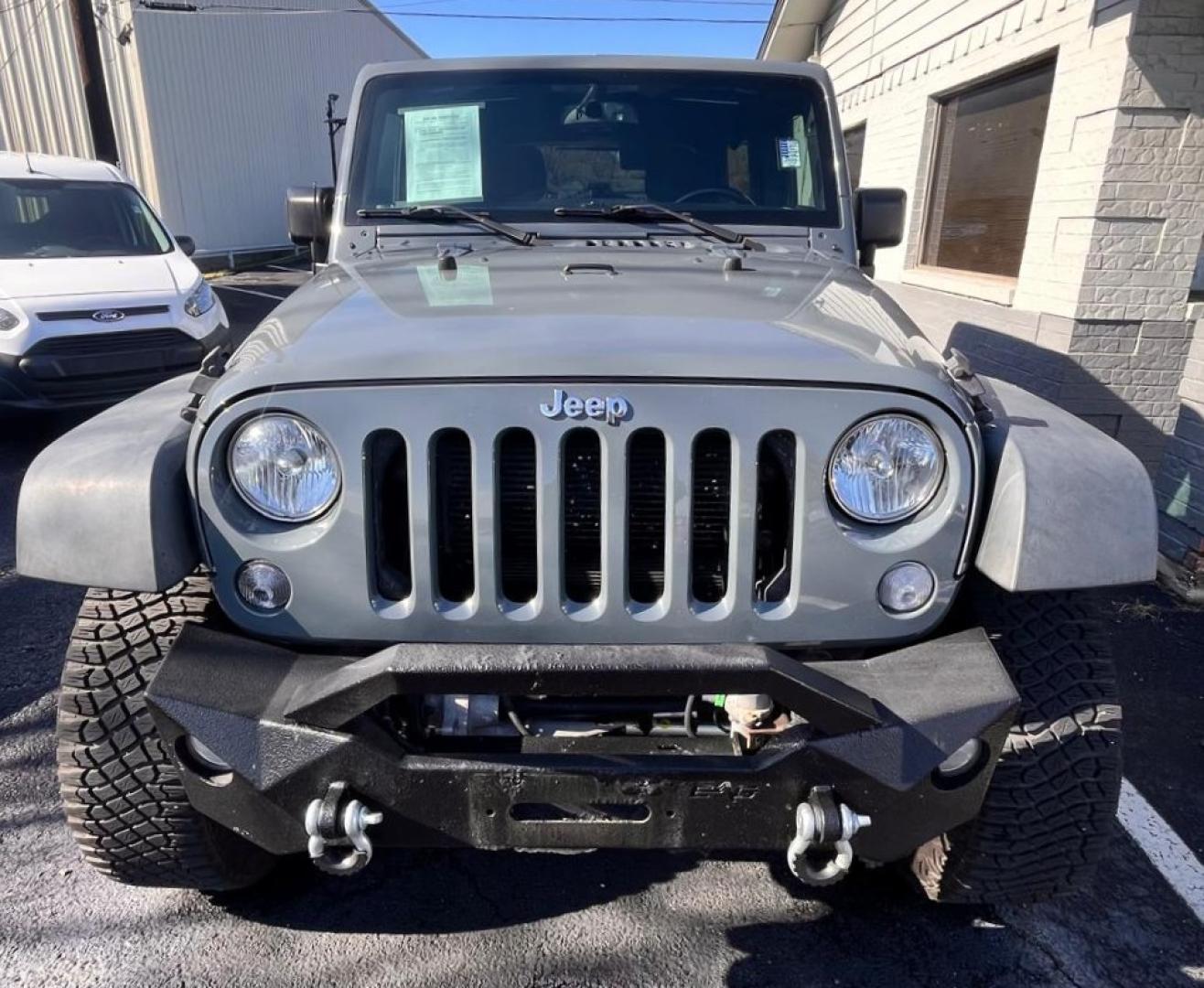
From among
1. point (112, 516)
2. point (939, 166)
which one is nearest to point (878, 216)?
point (112, 516)

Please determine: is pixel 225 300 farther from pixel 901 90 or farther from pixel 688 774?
pixel 688 774

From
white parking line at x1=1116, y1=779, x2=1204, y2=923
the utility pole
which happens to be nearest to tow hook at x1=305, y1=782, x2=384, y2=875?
white parking line at x1=1116, y1=779, x2=1204, y2=923

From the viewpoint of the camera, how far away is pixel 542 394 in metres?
1.76

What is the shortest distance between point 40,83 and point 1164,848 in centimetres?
2020

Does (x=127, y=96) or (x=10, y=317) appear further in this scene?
(x=127, y=96)

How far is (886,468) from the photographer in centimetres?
182

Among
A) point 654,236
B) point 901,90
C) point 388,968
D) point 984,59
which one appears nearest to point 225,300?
point 901,90

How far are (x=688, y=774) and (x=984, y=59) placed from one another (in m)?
6.63

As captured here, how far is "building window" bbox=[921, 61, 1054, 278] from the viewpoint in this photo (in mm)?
6141

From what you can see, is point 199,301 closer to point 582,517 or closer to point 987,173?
point 987,173

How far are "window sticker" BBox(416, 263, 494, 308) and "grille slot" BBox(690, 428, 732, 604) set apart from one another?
26.0 inches

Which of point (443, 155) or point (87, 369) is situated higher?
→ point (443, 155)

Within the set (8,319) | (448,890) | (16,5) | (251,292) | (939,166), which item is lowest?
(448,890)

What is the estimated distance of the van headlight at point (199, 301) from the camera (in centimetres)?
716
